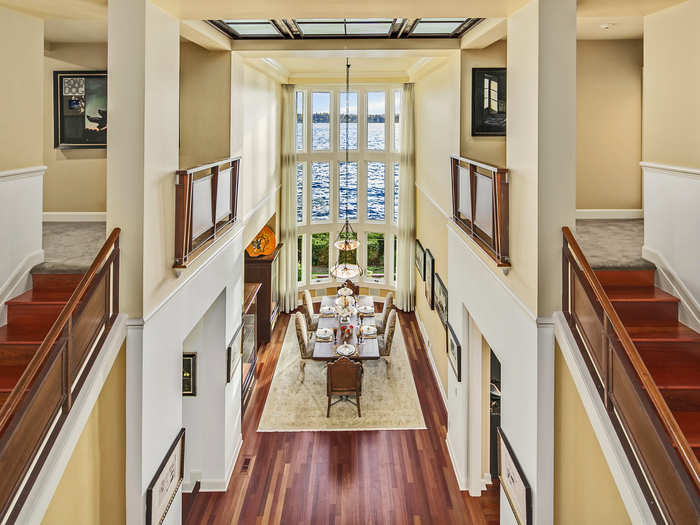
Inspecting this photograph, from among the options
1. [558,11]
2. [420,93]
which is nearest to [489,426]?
[558,11]

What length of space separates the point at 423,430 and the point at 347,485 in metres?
1.69

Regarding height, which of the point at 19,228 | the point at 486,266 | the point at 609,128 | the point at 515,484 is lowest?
the point at 515,484

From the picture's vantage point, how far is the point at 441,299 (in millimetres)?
8320

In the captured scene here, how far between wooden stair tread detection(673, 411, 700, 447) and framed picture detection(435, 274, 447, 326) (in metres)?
4.51

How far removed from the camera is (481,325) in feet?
16.9

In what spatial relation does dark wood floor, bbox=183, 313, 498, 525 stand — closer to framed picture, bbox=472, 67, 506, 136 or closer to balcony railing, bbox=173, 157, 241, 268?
balcony railing, bbox=173, 157, 241, 268

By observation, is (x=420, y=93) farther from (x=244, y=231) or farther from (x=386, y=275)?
(x=244, y=231)

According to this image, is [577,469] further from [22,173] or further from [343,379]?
[343,379]

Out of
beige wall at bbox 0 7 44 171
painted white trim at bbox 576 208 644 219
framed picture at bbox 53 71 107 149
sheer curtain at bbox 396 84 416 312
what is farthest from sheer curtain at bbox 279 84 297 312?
beige wall at bbox 0 7 44 171

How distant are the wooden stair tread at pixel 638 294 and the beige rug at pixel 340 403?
169 inches

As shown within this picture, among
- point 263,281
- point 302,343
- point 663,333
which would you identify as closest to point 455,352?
point 663,333

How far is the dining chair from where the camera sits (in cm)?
805

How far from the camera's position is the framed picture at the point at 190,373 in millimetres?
Answer: 6070

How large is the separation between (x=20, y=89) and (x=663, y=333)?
5605 mm
